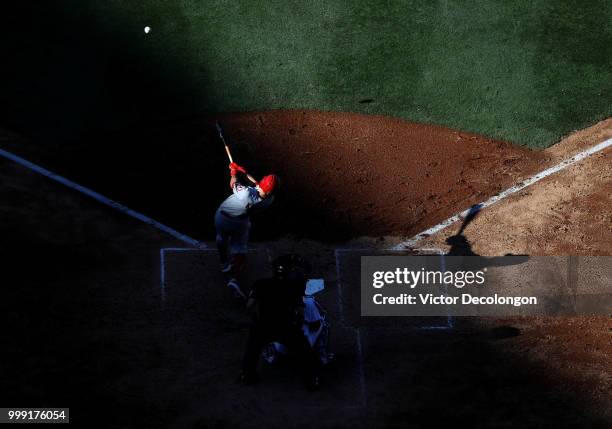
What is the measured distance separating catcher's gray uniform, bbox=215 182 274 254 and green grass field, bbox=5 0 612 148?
128 inches

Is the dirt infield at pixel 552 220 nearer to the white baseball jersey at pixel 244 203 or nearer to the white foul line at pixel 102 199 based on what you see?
the white baseball jersey at pixel 244 203

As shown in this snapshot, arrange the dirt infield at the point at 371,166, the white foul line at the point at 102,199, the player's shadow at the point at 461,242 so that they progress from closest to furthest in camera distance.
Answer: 1. the player's shadow at the point at 461,242
2. the white foul line at the point at 102,199
3. the dirt infield at the point at 371,166

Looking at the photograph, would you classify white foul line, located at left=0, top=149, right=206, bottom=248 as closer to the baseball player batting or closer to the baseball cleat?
the baseball player batting

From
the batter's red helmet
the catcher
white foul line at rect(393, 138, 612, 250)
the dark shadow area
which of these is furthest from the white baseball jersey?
the dark shadow area

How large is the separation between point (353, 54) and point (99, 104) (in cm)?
384

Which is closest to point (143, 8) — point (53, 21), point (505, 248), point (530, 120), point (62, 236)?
point (53, 21)

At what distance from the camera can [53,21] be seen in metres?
15.4

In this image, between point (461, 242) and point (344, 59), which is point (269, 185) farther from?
point (344, 59)

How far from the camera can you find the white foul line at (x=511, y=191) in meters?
11.9

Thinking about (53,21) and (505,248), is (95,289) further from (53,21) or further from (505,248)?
(53,21)

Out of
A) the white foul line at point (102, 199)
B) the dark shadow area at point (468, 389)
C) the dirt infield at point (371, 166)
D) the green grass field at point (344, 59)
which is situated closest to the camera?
the dark shadow area at point (468, 389)

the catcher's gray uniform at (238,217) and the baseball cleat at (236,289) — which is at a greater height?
the catcher's gray uniform at (238,217)

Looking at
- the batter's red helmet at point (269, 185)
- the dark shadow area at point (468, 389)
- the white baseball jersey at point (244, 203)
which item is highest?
the batter's red helmet at point (269, 185)

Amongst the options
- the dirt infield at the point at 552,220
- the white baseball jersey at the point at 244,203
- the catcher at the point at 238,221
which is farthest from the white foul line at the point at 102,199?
the dirt infield at the point at 552,220
